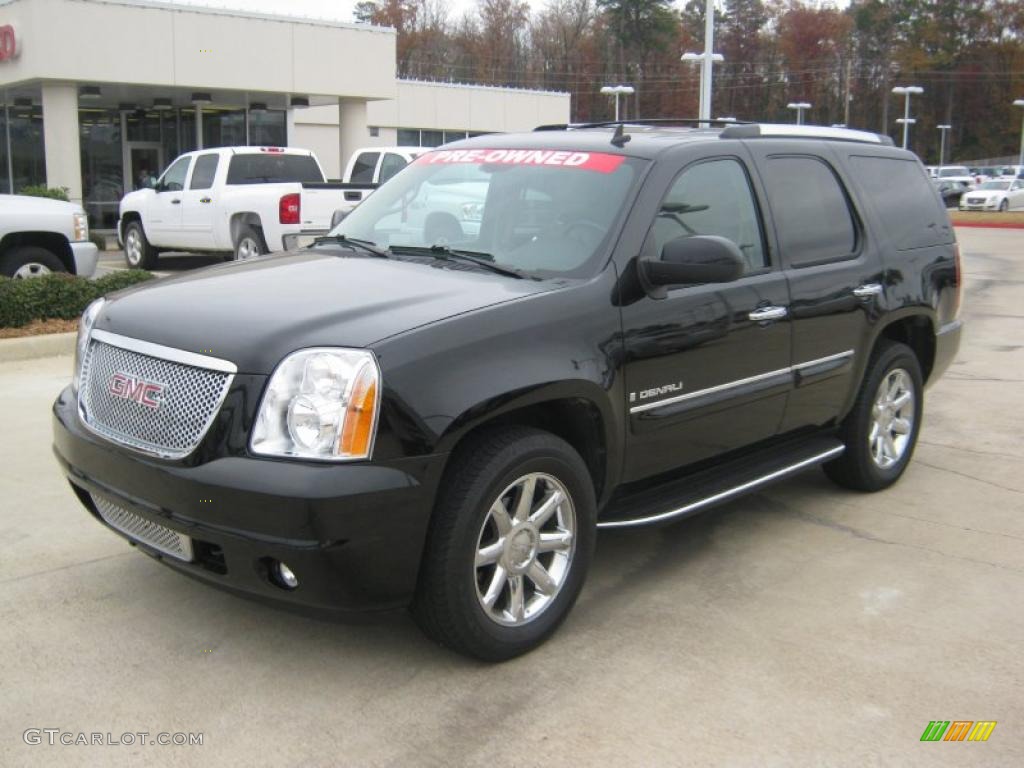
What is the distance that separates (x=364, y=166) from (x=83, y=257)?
801 cm

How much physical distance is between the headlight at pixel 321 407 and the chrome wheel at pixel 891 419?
3356 mm

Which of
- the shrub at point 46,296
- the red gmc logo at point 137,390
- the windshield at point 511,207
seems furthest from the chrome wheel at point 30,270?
the red gmc logo at point 137,390

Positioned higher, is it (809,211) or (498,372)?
(809,211)

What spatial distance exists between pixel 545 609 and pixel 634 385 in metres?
0.92

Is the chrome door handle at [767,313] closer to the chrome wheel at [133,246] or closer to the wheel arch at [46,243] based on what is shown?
the wheel arch at [46,243]

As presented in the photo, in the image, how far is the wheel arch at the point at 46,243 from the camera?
411 inches

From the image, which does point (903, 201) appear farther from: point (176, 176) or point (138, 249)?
point (138, 249)

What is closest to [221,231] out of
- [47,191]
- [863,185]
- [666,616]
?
[47,191]

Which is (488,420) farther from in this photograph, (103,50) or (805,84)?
(805,84)

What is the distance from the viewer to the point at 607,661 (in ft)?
12.3

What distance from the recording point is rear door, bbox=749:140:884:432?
16.2ft

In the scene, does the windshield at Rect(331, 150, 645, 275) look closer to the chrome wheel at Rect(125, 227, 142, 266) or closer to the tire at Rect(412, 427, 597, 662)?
the tire at Rect(412, 427, 597, 662)

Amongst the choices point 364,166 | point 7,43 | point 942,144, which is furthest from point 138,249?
point 942,144

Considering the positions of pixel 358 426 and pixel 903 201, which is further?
pixel 903 201
